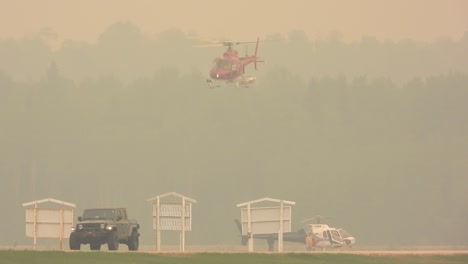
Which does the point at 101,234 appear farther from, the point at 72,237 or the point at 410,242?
the point at 410,242

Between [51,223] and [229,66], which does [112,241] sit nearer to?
[51,223]

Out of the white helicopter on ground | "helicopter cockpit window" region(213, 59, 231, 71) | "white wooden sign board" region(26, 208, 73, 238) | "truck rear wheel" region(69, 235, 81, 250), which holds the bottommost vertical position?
"truck rear wheel" region(69, 235, 81, 250)

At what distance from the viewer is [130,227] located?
186ft

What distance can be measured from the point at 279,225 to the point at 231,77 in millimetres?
41570

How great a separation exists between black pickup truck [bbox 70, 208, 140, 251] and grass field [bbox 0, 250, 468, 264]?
4303 mm

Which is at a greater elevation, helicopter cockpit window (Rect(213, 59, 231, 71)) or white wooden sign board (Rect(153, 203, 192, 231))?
helicopter cockpit window (Rect(213, 59, 231, 71))

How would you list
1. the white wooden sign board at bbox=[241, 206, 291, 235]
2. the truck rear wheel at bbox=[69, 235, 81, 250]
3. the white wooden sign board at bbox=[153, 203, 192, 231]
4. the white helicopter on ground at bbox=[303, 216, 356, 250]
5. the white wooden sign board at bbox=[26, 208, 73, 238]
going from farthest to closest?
the white helicopter on ground at bbox=[303, 216, 356, 250]
the white wooden sign board at bbox=[153, 203, 192, 231]
the white wooden sign board at bbox=[241, 206, 291, 235]
the white wooden sign board at bbox=[26, 208, 73, 238]
the truck rear wheel at bbox=[69, 235, 81, 250]

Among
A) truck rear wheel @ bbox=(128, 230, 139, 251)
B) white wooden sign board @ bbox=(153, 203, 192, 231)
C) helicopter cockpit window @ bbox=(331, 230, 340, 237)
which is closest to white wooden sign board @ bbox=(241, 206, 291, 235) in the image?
white wooden sign board @ bbox=(153, 203, 192, 231)

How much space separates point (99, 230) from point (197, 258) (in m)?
6.44

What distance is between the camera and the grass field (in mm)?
47156

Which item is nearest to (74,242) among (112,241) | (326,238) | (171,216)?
(112,241)

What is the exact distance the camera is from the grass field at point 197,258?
47.2m

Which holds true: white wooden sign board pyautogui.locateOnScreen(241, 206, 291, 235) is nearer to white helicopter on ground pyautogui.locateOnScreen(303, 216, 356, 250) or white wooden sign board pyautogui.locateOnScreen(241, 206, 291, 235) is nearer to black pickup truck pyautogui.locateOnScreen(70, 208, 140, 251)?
black pickup truck pyautogui.locateOnScreen(70, 208, 140, 251)

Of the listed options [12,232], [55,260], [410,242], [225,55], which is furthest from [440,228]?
[55,260]
